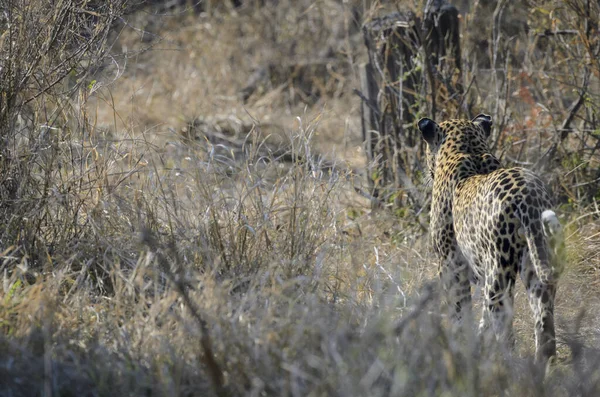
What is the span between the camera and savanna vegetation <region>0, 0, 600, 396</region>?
10.5 ft

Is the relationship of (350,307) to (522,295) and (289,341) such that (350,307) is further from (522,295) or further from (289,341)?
(522,295)

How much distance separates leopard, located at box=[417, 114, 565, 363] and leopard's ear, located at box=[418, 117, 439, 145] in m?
0.28

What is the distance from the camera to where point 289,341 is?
3299mm

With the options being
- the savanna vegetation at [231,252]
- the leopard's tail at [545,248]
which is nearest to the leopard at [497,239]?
the leopard's tail at [545,248]

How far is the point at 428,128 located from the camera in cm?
512

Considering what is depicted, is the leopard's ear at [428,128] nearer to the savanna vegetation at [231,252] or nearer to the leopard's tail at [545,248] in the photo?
the savanna vegetation at [231,252]

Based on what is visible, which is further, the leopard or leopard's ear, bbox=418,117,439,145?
leopard's ear, bbox=418,117,439,145

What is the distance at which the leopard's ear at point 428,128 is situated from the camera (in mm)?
5098

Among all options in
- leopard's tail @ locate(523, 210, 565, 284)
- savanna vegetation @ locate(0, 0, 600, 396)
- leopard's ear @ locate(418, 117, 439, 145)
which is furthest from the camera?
leopard's ear @ locate(418, 117, 439, 145)

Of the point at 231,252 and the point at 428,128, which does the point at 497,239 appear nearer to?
the point at 428,128

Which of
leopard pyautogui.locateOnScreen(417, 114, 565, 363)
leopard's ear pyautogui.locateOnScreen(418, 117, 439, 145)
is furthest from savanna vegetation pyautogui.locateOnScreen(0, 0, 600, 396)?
leopard's ear pyautogui.locateOnScreen(418, 117, 439, 145)

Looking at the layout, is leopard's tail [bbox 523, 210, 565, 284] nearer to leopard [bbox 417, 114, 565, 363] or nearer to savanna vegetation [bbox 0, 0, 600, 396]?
leopard [bbox 417, 114, 565, 363]

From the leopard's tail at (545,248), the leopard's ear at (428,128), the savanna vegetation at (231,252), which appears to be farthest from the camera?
the leopard's ear at (428,128)

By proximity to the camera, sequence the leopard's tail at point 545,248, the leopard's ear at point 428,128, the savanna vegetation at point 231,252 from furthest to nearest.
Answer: the leopard's ear at point 428,128
the leopard's tail at point 545,248
the savanna vegetation at point 231,252
